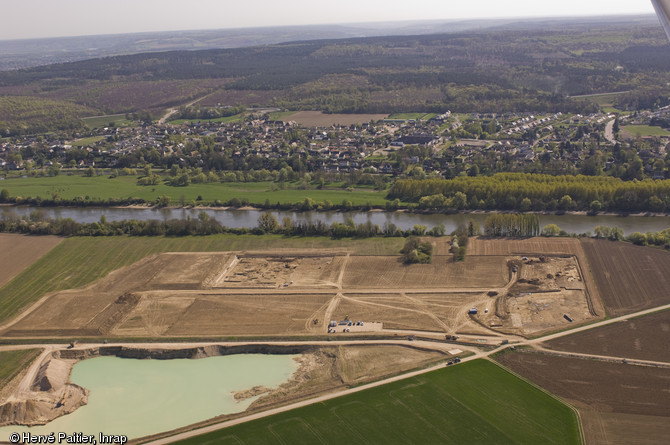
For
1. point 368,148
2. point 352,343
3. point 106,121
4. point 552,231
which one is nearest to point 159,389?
point 352,343

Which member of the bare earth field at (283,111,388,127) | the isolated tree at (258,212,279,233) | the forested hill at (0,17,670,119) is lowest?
the isolated tree at (258,212,279,233)

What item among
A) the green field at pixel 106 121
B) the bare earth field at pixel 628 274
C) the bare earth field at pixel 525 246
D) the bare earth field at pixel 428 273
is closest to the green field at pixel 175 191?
the bare earth field at pixel 525 246

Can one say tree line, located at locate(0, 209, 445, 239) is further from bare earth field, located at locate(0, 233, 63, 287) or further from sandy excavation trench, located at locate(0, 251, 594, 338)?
sandy excavation trench, located at locate(0, 251, 594, 338)

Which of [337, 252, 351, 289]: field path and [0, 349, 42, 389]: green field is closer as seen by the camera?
[0, 349, 42, 389]: green field

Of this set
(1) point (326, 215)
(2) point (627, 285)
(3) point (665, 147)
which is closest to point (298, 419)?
(2) point (627, 285)

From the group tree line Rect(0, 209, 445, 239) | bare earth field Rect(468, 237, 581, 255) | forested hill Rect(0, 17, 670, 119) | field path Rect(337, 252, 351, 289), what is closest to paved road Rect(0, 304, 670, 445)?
field path Rect(337, 252, 351, 289)

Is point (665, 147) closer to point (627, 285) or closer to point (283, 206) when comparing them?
point (627, 285)

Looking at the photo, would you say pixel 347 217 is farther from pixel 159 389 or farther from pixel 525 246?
pixel 159 389
